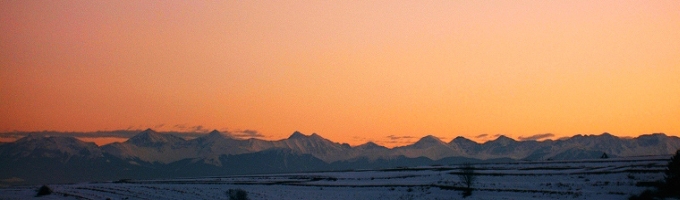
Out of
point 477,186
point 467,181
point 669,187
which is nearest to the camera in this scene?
point 669,187

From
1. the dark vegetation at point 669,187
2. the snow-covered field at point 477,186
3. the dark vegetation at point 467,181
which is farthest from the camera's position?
the dark vegetation at point 467,181

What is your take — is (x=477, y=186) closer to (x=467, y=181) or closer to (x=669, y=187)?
(x=467, y=181)

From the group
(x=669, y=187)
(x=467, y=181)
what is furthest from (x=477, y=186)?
(x=669, y=187)

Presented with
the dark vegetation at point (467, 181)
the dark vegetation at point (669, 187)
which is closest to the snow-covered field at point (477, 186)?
the dark vegetation at point (467, 181)

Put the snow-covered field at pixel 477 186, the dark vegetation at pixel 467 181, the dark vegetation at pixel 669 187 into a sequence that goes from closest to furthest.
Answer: the dark vegetation at pixel 669 187 → the snow-covered field at pixel 477 186 → the dark vegetation at pixel 467 181

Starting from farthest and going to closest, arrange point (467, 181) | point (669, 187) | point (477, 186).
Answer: point (477, 186)
point (467, 181)
point (669, 187)

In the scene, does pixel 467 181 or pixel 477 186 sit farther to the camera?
pixel 477 186

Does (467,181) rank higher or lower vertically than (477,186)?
higher

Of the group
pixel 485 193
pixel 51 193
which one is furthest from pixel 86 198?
pixel 485 193

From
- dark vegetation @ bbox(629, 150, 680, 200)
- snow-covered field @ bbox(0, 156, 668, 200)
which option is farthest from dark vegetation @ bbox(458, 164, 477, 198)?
dark vegetation @ bbox(629, 150, 680, 200)

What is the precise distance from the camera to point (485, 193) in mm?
86000

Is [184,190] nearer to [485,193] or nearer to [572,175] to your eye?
[485,193]

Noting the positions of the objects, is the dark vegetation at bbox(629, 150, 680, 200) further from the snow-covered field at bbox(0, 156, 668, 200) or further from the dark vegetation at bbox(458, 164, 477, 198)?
the dark vegetation at bbox(458, 164, 477, 198)

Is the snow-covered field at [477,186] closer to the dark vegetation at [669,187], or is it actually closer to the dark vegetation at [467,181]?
the dark vegetation at [467,181]
